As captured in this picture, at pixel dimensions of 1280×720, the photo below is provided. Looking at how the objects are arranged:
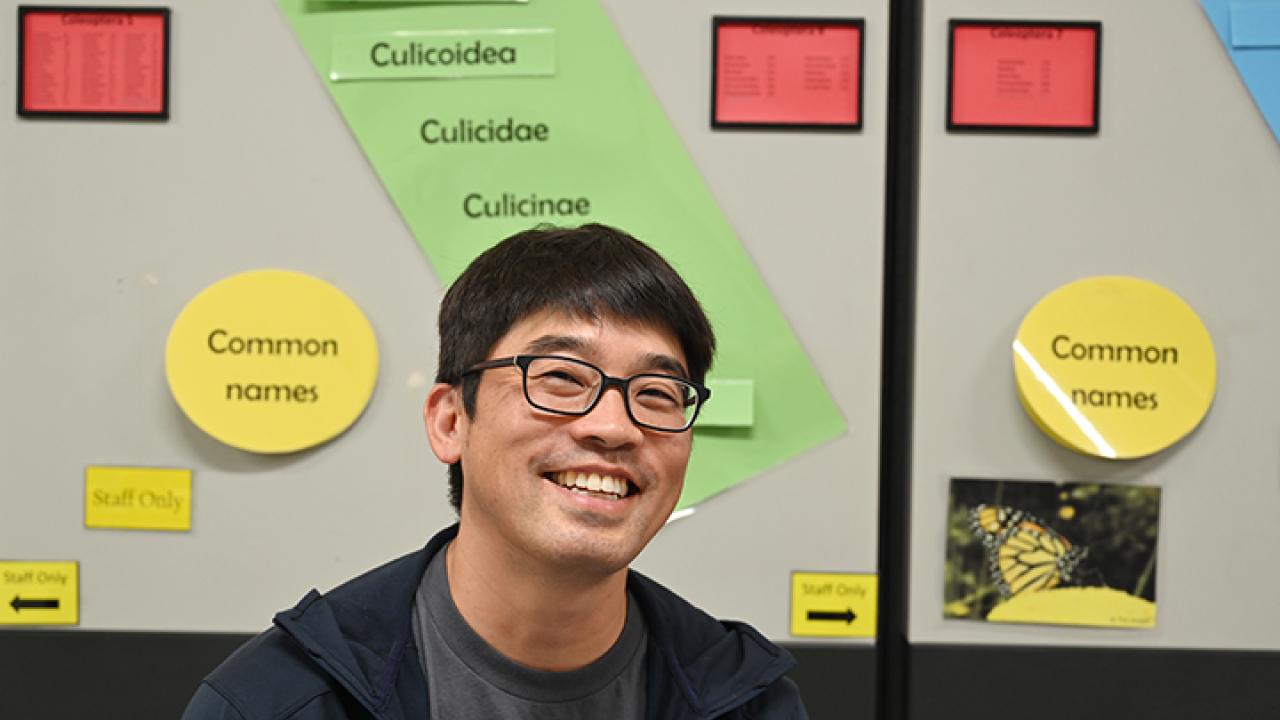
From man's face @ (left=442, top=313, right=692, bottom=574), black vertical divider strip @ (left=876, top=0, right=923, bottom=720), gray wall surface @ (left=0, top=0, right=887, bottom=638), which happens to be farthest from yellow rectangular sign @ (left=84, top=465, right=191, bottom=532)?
black vertical divider strip @ (left=876, top=0, right=923, bottom=720)

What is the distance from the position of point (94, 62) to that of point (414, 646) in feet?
2.55

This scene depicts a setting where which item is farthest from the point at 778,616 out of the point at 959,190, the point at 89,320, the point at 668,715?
the point at 89,320

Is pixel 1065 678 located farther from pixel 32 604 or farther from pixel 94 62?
pixel 94 62

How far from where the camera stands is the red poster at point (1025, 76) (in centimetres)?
127

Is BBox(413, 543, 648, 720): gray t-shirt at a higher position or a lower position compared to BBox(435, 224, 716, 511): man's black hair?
lower

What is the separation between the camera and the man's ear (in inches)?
41.3

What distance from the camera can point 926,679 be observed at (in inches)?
49.8

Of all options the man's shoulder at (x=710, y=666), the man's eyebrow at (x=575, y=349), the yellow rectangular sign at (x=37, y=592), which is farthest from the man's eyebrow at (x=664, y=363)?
the yellow rectangular sign at (x=37, y=592)

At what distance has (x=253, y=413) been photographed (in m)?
1.27

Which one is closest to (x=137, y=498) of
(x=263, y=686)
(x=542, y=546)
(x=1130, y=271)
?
(x=263, y=686)

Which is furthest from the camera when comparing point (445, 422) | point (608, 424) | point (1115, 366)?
point (1115, 366)

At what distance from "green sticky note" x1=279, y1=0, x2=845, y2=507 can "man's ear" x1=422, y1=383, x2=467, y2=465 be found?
0.27 meters

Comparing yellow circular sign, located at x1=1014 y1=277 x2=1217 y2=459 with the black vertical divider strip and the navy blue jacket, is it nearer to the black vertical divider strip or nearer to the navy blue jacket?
the black vertical divider strip

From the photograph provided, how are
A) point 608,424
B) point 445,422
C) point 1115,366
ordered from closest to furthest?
point 608,424 < point 445,422 < point 1115,366
